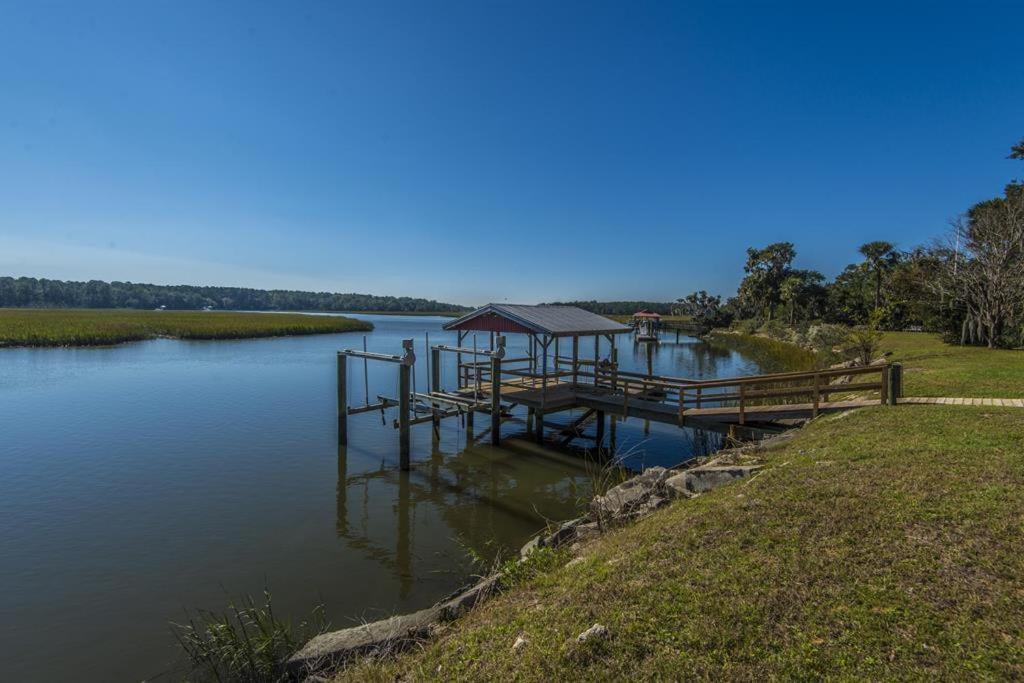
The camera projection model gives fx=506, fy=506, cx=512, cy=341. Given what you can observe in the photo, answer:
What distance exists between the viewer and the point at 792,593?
14.6 ft

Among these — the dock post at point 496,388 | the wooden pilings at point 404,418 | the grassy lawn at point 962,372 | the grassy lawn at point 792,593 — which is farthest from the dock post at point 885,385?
the wooden pilings at point 404,418

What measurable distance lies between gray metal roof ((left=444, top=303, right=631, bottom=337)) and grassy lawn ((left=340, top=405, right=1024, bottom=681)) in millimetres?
9222

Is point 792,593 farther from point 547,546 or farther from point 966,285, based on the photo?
point 966,285

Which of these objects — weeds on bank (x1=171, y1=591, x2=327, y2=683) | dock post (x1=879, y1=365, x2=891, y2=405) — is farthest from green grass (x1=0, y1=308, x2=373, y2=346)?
dock post (x1=879, y1=365, x2=891, y2=405)

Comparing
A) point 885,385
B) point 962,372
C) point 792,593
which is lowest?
point 792,593

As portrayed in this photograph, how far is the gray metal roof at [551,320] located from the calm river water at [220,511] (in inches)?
153

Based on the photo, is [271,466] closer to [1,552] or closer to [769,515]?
[1,552]

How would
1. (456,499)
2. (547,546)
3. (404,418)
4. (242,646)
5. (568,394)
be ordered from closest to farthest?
(242,646), (547,546), (456,499), (404,418), (568,394)

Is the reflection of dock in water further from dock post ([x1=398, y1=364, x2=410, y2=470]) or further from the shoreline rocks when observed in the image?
the shoreline rocks

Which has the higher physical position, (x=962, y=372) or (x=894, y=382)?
(x=894, y=382)

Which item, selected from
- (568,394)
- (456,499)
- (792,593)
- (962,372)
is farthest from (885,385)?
(456,499)

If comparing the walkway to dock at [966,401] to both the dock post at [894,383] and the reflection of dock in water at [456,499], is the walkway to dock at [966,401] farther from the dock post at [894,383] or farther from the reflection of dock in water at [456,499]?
the reflection of dock in water at [456,499]

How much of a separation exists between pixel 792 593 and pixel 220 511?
10.8 m

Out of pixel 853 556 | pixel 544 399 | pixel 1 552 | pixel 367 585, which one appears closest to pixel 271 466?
pixel 1 552
